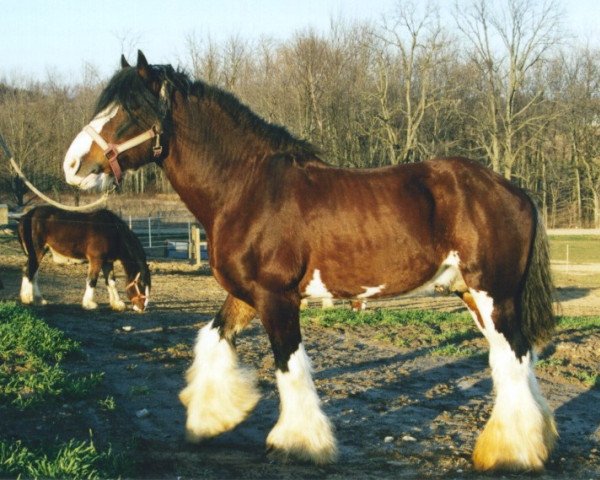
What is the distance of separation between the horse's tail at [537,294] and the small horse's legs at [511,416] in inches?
6.9

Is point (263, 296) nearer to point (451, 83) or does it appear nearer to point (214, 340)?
point (214, 340)

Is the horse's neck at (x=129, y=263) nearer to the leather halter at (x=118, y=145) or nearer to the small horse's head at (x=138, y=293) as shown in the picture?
the small horse's head at (x=138, y=293)

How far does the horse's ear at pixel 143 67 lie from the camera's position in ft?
15.4

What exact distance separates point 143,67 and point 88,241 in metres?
9.33

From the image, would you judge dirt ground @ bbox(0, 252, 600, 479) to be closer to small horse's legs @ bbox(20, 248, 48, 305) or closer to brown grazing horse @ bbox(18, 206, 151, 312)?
small horse's legs @ bbox(20, 248, 48, 305)

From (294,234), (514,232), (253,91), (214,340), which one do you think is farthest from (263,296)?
(253,91)

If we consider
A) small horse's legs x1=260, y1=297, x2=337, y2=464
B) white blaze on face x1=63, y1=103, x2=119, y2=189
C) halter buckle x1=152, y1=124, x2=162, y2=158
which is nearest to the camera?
small horse's legs x1=260, y1=297, x2=337, y2=464

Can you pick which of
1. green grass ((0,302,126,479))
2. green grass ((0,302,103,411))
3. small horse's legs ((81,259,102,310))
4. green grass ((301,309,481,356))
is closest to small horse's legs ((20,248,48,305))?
small horse's legs ((81,259,102,310))

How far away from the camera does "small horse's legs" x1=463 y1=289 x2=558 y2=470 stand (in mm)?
4359

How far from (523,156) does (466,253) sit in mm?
42918

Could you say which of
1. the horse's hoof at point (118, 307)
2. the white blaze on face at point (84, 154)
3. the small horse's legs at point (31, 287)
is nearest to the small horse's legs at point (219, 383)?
the white blaze on face at point (84, 154)

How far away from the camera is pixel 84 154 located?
15.4ft

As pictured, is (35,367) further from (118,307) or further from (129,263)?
(129,263)

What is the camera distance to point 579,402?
6020 mm
